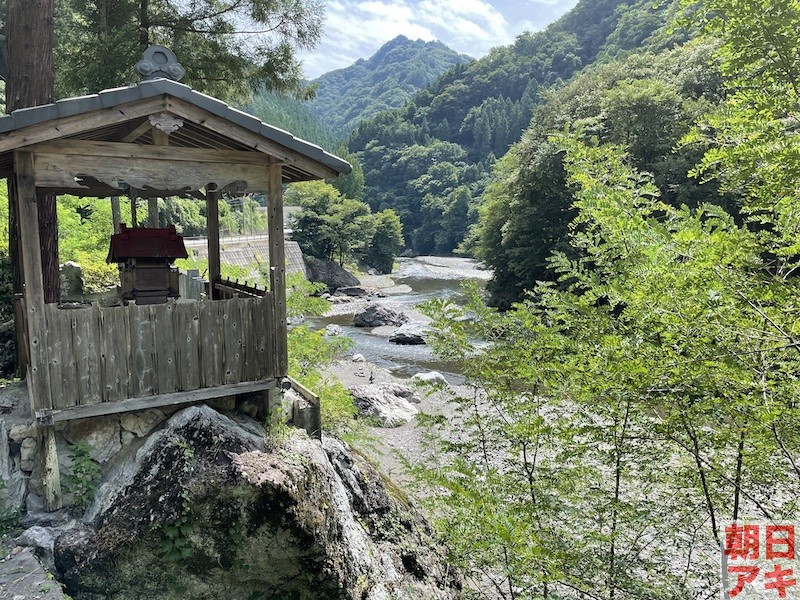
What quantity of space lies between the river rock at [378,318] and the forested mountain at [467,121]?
135 feet

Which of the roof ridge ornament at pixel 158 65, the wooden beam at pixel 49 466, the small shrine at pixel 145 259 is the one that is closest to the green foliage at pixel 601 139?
the small shrine at pixel 145 259

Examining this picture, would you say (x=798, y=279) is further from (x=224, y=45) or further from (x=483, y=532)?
(x=224, y=45)

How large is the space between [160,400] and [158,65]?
10.3 ft

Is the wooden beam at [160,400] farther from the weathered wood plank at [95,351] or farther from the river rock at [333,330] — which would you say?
the river rock at [333,330]

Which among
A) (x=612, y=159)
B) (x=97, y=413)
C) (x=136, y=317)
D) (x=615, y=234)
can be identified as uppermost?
(x=612, y=159)

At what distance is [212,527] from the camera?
15.8 feet

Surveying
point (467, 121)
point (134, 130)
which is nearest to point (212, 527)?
Result: point (134, 130)

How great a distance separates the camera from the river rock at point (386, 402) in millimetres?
13352

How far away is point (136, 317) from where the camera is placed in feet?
17.2

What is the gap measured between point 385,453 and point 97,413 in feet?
24.7

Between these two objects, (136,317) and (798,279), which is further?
(136,317)

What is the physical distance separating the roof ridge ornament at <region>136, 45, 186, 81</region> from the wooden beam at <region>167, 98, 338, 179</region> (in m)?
0.39

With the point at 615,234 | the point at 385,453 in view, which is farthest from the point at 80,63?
the point at 615,234

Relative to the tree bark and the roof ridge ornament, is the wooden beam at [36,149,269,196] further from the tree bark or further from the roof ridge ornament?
the tree bark
